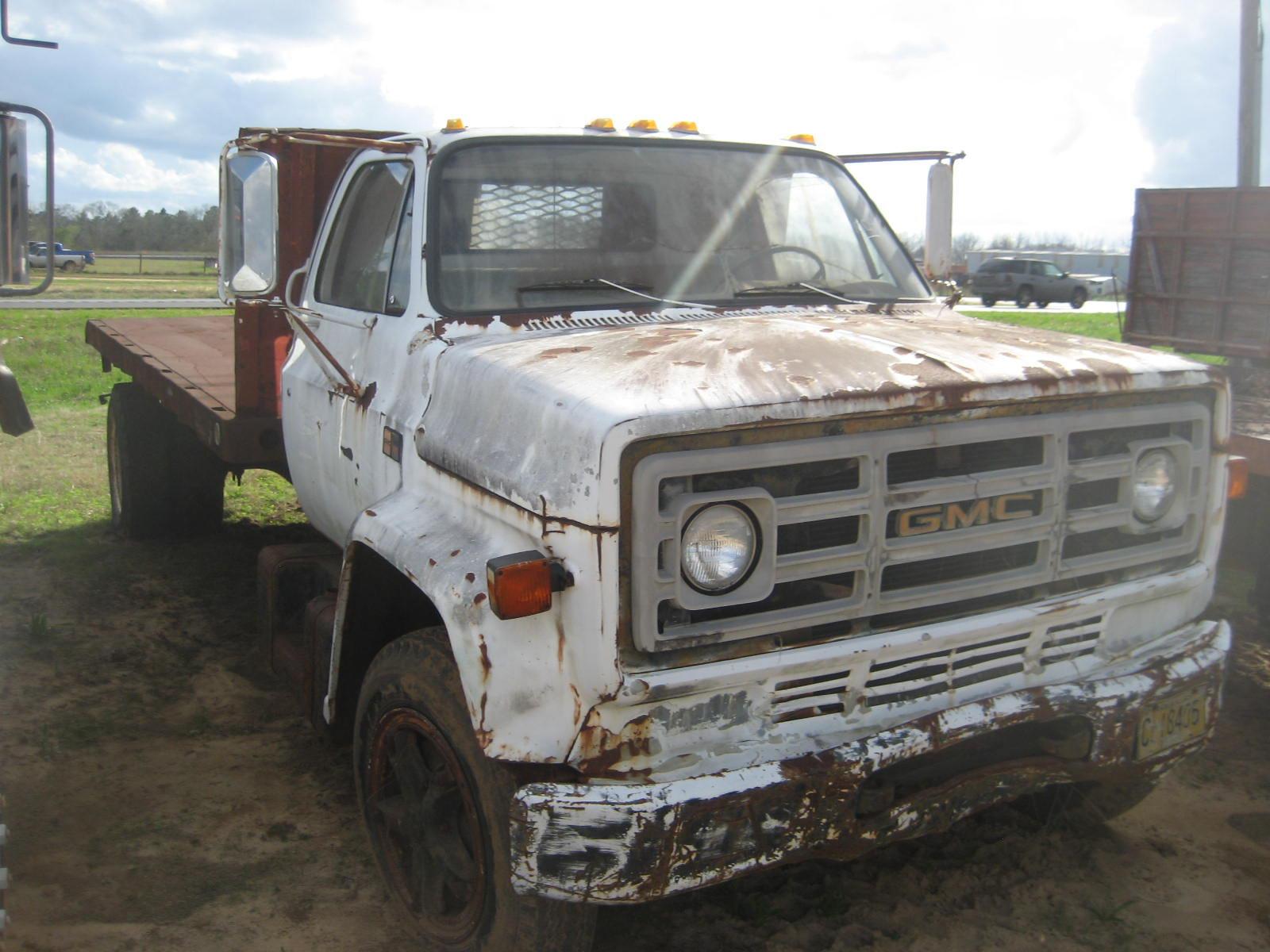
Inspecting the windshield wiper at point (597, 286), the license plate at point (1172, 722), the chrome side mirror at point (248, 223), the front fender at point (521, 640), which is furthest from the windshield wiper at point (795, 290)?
the license plate at point (1172, 722)

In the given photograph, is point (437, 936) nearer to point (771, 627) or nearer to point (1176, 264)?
point (771, 627)

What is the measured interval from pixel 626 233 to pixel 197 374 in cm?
302

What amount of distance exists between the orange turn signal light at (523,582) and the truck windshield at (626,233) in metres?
1.18

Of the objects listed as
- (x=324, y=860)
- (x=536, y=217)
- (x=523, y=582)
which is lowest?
(x=324, y=860)

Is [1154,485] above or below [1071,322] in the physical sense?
below

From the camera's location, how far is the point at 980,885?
11.3 ft

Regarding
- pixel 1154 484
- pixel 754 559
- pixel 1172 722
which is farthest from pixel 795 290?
pixel 1172 722

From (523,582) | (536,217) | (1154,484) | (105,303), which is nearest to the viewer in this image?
(523,582)

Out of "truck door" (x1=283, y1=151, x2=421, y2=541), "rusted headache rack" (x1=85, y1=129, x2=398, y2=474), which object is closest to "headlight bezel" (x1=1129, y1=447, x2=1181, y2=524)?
"truck door" (x1=283, y1=151, x2=421, y2=541)

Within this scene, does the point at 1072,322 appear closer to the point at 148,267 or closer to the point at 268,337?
the point at 268,337

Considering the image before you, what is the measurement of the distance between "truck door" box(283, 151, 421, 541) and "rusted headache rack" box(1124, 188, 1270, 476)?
4.45 m

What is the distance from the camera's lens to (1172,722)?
10.0 ft

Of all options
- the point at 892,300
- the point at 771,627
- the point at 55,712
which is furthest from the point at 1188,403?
the point at 55,712

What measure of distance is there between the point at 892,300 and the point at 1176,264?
165 inches
